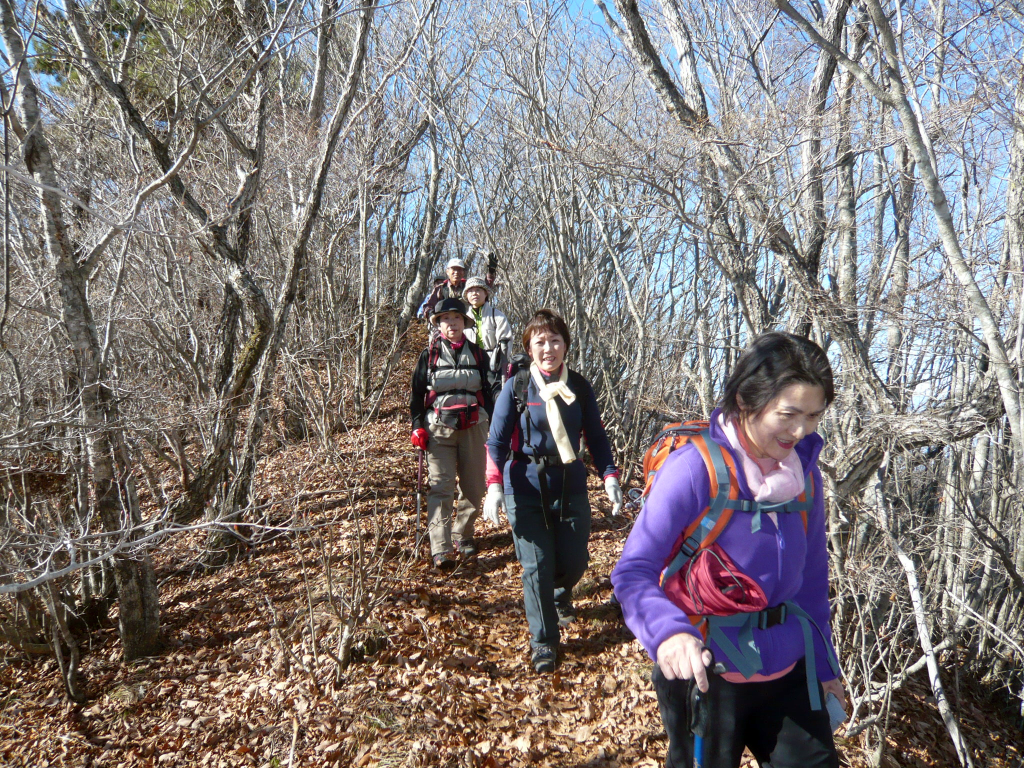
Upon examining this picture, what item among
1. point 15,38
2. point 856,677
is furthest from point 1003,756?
point 15,38

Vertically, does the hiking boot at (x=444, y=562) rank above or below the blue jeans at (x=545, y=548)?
below

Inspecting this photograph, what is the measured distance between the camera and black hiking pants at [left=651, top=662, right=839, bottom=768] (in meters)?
1.67

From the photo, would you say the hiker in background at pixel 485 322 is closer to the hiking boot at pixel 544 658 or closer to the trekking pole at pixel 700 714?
the hiking boot at pixel 544 658

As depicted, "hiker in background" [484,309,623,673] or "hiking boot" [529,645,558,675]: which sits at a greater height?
"hiker in background" [484,309,623,673]

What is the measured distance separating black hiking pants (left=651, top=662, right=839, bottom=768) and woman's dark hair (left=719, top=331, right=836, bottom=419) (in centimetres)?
81

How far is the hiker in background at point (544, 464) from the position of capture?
3.26 meters

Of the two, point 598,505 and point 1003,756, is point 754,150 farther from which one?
point 1003,756

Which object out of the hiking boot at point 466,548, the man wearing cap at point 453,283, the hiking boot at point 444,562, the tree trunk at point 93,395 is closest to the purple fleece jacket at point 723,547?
the tree trunk at point 93,395

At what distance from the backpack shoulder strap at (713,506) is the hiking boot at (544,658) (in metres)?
2.08

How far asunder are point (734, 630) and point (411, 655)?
8.43 ft

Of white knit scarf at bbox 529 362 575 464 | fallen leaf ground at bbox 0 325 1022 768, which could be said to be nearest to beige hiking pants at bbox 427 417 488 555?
fallen leaf ground at bbox 0 325 1022 768

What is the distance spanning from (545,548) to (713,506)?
1.76m

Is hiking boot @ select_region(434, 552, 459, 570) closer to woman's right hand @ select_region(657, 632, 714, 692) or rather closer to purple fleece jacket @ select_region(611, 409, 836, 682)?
purple fleece jacket @ select_region(611, 409, 836, 682)

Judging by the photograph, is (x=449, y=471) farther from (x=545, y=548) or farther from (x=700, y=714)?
(x=700, y=714)
